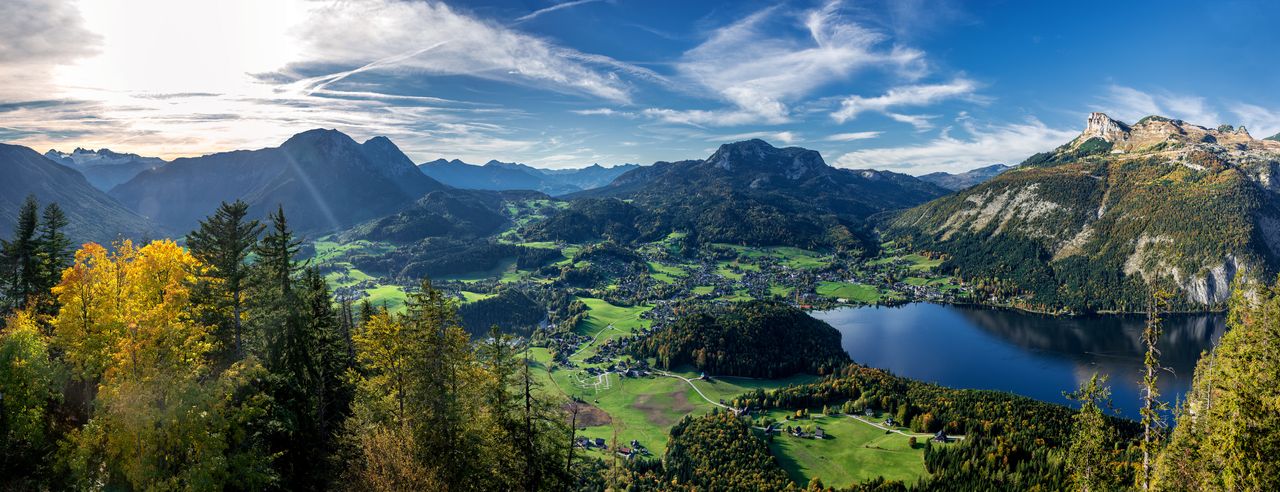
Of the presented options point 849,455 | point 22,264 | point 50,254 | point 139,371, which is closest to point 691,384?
point 849,455

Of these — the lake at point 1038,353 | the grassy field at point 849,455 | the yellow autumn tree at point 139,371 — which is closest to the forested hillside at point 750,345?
the lake at point 1038,353

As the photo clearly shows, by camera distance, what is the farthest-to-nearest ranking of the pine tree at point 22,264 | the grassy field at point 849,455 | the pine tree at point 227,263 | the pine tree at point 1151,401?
the grassy field at point 849,455 → the pine tree at point 22,264 → the pine tree at point 227,263 → the pine tree at point 1151,401

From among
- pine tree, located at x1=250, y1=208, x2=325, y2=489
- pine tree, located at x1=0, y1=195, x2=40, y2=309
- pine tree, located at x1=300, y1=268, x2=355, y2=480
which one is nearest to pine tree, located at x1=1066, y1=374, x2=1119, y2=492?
pine tree, located at x1=300, y1=268, x2=355, y2=480

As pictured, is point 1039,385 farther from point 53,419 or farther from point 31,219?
point 31,219

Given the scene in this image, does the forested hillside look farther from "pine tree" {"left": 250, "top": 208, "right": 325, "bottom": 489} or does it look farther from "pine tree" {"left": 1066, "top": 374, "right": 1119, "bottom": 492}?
"pine tree" {"left": 250, "top": 208, "right": 325, "bottom": 489}

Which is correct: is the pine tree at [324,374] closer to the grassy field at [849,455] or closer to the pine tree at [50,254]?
the pine tree at [50,254]

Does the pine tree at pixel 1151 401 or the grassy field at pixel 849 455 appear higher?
the pine tree at pixel 1151 401
